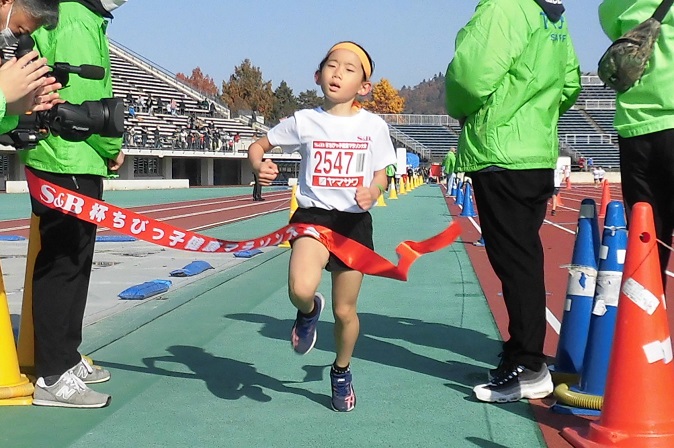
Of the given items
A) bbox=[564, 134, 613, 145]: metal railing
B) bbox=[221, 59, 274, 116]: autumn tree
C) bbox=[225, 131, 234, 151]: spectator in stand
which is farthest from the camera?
bbox=[221, 59, 274, 116]: autumn tree

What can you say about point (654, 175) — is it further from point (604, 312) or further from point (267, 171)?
point (267, 171)

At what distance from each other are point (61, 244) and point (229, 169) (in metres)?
63.1

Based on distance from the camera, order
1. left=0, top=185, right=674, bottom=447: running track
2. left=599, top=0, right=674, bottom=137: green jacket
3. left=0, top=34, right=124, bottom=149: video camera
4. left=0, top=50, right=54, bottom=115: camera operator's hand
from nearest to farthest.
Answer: left=0, top=50, right=54, bottom=115: camera operator's hand < left=0, top=34, right=124, bottom=149: video camera < left=599, top=0, right=674, bottom=137: green jacket < left=0, top=185, right=674, bottom=447: running track

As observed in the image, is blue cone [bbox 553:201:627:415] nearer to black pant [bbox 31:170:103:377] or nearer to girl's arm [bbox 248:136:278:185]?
girl's arm [bbox 248:136:278:185]

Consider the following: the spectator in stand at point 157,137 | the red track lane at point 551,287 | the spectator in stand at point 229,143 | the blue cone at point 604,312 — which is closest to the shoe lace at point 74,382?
the red track lane at point 551,287

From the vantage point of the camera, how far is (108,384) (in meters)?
4.73

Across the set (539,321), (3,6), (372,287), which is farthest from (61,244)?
(372,287)

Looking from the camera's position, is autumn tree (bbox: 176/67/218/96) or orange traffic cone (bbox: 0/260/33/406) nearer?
orange traffic cone (bbox: 0/260/33/406)

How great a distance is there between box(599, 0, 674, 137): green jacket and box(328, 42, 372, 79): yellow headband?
1269 mm

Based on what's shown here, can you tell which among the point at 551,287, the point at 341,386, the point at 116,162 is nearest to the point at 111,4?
the point at 116,162

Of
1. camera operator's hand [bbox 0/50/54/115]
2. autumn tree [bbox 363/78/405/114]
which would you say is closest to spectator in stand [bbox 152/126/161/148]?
camera operator's hand [bbox 0/50/54/115]

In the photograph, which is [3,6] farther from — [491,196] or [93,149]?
[491,196]

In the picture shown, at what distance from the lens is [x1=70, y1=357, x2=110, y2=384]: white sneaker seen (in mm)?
4637

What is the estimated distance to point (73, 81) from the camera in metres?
4.27
